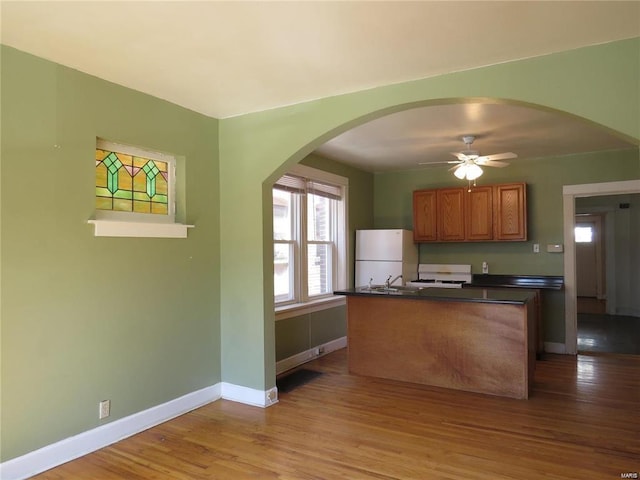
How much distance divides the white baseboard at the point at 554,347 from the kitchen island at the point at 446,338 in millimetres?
1569

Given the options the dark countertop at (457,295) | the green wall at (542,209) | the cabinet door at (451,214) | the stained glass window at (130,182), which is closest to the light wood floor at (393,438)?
the dark countertop at (457,295)

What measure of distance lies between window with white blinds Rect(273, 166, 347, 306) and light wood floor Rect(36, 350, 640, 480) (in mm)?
1404

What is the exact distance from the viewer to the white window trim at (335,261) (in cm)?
499

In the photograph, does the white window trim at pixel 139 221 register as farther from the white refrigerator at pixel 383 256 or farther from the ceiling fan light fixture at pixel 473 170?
the white refrigerator at pixel 383 256

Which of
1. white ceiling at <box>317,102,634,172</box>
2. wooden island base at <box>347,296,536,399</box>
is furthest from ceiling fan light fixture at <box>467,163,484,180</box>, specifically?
wooden island base at <box>347,296,536,399</box>

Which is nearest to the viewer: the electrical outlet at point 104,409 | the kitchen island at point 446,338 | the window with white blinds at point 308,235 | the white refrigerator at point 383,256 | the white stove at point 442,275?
the electrical outlet at point 104,409

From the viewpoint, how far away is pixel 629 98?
243 centimetres

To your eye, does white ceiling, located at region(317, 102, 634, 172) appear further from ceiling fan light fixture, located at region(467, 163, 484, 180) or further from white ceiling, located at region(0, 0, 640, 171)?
white ceiling, located at region(0, 0, 640, 171)

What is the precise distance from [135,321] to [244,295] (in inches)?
36.4

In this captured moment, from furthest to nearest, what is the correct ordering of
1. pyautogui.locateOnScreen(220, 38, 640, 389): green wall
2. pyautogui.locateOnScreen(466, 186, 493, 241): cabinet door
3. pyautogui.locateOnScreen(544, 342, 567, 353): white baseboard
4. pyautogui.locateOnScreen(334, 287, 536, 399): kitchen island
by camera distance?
pyautogui.locateOnScreen(466, 186, 493, 241): cabinet door → pyautogui.locateOnScreen(544, 342, 567, 353): white baseboard → pyautogui.locateOnScreen(334, 287, 536, 399): kitchen island → pyautogui.locateOnScreen(220, 38, 640, 389): green wall

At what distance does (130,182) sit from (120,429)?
179 centimetres

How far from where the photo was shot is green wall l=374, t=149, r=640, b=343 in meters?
5.40

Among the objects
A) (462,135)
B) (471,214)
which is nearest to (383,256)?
(471,214)

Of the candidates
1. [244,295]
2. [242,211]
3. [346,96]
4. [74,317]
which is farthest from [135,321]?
[346,96]
